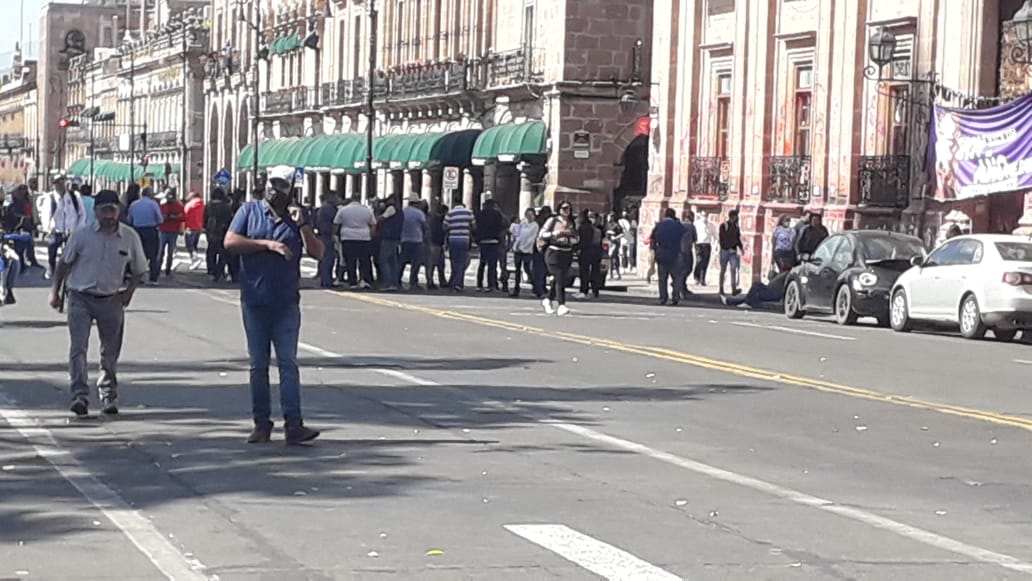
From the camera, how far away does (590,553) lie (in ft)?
30.2

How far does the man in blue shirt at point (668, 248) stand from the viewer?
34.7 m

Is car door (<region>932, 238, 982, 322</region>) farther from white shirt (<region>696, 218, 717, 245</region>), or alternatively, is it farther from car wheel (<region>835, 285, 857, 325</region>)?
white shirt (<region>696, 218, 717, 245</region>)

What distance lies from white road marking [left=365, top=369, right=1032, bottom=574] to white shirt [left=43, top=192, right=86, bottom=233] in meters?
18.9

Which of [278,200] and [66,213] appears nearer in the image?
[278,200]

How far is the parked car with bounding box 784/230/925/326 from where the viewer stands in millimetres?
29844

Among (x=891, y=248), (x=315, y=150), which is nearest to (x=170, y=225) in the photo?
(x=891, y=248)

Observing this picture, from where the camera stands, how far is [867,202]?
39.0 meters

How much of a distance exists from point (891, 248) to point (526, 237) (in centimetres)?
714

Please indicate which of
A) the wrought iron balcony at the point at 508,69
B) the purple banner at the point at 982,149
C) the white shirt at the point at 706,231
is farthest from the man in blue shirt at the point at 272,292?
the wrought iron balcony at the point at 508,69

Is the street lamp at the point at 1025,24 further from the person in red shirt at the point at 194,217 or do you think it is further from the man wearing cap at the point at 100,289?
the person in red shirt at the point at 194,217

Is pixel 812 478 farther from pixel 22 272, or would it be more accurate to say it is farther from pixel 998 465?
pixel 22 272

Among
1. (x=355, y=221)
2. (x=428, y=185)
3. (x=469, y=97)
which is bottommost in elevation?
(x=355, y=221)

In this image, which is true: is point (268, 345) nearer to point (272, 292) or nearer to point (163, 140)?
point (272, 292)

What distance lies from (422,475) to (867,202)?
28.3m
